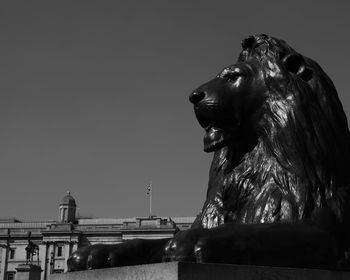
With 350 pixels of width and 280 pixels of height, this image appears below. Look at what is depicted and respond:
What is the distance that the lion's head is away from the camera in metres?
2.47

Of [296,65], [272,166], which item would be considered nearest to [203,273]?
[272,166]

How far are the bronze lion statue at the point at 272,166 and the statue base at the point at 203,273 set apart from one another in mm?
75

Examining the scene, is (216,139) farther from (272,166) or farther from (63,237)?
(63,237)

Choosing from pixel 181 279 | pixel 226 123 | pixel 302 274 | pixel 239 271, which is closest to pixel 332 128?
pixel 226 123

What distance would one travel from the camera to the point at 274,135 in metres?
2.65

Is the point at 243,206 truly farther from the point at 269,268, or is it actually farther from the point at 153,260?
the point at 269,268

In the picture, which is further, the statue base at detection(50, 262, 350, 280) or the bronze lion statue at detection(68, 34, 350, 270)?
the bronze lion statue at detection(68, 34, 350, 270)

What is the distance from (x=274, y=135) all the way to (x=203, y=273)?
1070mm

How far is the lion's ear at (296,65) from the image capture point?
2764 millimetres

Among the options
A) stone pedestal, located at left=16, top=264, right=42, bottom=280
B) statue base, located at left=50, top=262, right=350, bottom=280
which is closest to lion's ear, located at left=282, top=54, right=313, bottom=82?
statue base, located at left=50, top=262, right=350, bottom=280

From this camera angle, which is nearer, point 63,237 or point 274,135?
point 274,135

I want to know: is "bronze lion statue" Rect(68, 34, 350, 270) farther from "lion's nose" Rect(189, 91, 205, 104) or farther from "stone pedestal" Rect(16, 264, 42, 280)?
"stone pedestal" Rect(16, 264, 42, 280)

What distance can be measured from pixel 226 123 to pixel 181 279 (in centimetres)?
124

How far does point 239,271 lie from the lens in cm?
187
